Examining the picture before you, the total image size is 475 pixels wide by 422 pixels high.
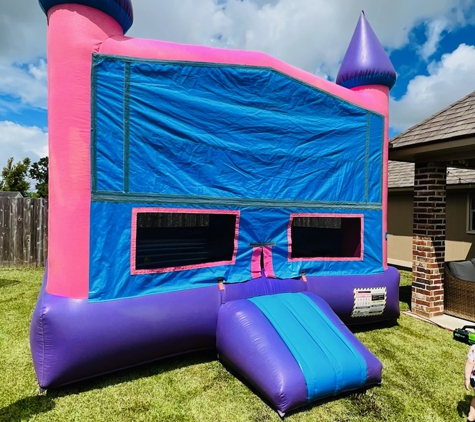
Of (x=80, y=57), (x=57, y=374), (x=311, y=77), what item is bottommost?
(x=57, y=374)

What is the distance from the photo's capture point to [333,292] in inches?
179

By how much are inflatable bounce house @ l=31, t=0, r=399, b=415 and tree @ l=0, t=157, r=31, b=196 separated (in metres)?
37.9

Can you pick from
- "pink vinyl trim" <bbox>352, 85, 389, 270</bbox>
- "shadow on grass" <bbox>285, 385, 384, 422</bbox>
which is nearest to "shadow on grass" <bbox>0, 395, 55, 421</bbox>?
"shadow on grass" <bbox>285, 385, 384, 422</bbox>

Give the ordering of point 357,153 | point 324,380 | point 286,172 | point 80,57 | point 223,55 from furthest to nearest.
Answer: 1. point 357,153
2. point 286,172
3. point 223,55
4. point 80,57
5. point 324,380

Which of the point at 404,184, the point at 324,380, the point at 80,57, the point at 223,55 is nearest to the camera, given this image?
the point at 324,380

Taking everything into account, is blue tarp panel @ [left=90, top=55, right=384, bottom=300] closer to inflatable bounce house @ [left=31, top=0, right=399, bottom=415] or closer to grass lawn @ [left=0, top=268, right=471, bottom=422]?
inflatable bounce house @ [left=31, top=0, right=399, bottom=415]

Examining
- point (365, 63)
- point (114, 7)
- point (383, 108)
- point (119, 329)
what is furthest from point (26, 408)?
point (365, 63)

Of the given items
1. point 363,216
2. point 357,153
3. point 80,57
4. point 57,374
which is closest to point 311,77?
point 357,153

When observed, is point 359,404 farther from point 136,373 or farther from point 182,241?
point 182,241

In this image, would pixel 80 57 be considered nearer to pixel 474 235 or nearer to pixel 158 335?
pixel 158 335

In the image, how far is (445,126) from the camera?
5.29 m

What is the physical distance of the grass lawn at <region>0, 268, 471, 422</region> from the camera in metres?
2.89

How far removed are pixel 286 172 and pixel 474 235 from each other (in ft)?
26.4

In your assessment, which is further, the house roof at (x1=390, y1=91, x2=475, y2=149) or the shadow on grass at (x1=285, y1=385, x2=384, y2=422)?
the house roof at (x1=390, y1=91, x2=475, y2=149)
